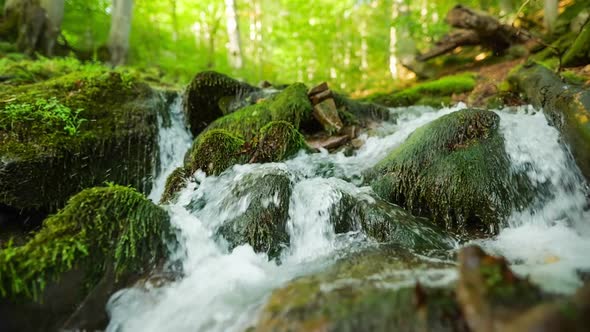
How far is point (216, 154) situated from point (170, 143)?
1.79 metres

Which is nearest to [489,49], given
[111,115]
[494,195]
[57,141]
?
[494,195]

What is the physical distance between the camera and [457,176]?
3.47 metres

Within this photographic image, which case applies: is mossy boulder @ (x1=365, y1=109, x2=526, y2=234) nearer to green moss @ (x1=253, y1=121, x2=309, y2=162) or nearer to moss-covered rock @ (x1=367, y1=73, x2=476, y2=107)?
green moss @ (x1=253, y1=121, x2=309, y2=162)

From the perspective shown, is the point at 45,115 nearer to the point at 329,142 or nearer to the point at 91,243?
the point at 91,243

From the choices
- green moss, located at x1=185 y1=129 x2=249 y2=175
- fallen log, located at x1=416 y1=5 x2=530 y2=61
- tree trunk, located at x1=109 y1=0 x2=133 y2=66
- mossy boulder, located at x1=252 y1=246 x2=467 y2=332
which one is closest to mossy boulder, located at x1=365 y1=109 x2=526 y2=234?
mossy boulder, located at x1=252 y1=246 x2=467 y2=332

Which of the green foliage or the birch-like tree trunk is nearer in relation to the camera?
the green foliage

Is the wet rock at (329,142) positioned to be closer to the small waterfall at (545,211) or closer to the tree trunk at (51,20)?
the small waterfall at (545,211)

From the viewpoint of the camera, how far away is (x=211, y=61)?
13.0 meters

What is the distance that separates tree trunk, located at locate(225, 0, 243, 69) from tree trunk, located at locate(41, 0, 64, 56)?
620cm

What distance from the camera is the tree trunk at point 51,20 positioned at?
8.50 m

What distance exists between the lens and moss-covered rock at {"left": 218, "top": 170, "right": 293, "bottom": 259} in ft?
10.3

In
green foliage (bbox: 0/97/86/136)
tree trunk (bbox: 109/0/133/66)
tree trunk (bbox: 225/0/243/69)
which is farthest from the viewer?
tree trunk (bbox: 225/0/243/69)

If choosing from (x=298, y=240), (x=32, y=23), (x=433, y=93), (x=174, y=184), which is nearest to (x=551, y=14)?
(x=433, y=93)

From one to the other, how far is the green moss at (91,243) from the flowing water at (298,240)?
22 centimetres
